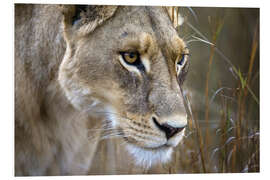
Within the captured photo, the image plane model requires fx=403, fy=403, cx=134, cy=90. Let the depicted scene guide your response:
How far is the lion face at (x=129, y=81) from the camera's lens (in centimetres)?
227

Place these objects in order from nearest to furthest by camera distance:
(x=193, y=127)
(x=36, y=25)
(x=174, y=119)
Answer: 1. (x=174, y=119)
2. (x=36, y=25)
3. (x=193, y=127)

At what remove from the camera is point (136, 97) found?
2301 millimetres

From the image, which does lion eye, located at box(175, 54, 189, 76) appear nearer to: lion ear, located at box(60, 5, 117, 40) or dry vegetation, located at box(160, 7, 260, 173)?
dry vegetation, located at box(160, 7, 260, 173)

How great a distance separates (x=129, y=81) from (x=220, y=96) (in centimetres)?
83

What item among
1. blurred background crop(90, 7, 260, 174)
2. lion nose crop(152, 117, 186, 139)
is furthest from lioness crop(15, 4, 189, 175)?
blurred background crop(90, 7, 260, 174)

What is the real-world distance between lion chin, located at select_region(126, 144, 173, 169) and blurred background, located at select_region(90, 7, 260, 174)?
352 mm

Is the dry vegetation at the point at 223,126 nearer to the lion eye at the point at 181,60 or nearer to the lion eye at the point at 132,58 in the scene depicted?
the lion eye at the point at 181,60

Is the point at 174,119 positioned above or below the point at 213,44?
below

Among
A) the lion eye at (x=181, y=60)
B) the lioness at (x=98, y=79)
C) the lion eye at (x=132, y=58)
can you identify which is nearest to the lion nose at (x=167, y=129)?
the lioness at (x=98, y=79)

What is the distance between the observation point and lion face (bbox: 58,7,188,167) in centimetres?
227

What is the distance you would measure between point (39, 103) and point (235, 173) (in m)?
1.47

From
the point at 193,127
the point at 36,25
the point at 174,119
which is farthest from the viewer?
the point at 193,127
